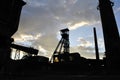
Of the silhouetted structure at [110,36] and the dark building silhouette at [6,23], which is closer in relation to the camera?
the dark building silhouette at [6,23]

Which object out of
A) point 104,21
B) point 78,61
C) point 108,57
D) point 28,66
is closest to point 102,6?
point 104,21

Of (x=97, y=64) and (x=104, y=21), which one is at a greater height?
(x=104, y=21)

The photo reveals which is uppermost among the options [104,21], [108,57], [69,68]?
[104,21]

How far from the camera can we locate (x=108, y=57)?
23.6 metres

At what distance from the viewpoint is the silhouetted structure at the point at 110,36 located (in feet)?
74.1

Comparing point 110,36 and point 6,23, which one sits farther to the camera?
point 110,36

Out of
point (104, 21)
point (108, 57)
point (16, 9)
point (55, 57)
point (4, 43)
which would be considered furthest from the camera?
point (55, 57)

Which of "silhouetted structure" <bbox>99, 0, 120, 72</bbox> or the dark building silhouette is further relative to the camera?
"silhouetted structure" <bbox>99, 0, 120, 72</bbox>

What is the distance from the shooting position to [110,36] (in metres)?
24.7

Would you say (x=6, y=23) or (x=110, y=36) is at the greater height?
(x=110, y=36)

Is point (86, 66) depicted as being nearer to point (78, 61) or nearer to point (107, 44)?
point (78, 61)

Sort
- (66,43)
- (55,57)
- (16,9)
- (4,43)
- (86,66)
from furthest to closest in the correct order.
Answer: (66,43) → (55,57) → (86,66) → (16,9) → (4,43)

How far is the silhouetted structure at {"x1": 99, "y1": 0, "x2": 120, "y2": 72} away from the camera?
2258 cm

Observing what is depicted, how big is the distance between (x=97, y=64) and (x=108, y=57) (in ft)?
17.6
